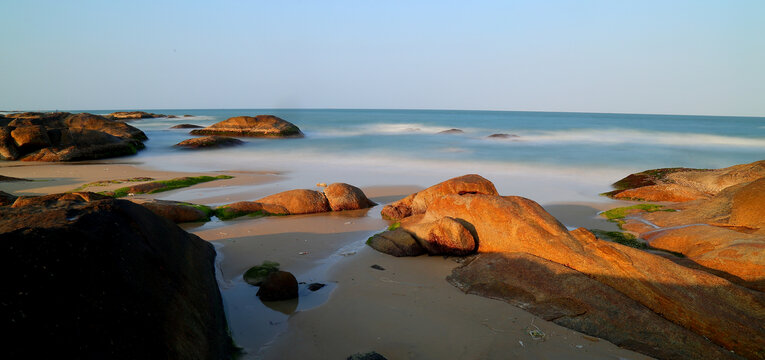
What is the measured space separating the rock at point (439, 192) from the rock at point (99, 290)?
18.1ft

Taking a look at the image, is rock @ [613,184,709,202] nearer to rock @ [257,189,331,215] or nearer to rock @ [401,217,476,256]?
rock @ [401,217,476,256]

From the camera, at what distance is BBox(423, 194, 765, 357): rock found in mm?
3945

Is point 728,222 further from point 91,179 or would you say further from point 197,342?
point 91,179

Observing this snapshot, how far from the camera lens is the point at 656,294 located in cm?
432

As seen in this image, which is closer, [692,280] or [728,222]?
[692,280]

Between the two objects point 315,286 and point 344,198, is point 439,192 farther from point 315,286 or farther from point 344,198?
point 315,286

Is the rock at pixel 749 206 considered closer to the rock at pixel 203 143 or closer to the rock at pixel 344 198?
the rock at pixel 344 198

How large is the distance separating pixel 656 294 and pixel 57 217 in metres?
5.35

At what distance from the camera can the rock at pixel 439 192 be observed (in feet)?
26.9

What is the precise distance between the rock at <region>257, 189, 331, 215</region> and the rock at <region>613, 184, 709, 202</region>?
26.5 feet

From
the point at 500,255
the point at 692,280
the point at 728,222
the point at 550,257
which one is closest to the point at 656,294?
the point at 692,280

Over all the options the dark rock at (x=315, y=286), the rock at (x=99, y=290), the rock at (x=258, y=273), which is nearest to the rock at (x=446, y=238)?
the dark rock at (x=315, y=286)

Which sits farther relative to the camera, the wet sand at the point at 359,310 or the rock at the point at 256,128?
the rock at the point at 256,128

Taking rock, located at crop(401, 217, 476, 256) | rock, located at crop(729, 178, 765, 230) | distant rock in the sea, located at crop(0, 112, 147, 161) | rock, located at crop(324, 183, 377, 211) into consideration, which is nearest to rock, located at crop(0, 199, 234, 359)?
rock, located at crop(401, 217, 476, 256)
